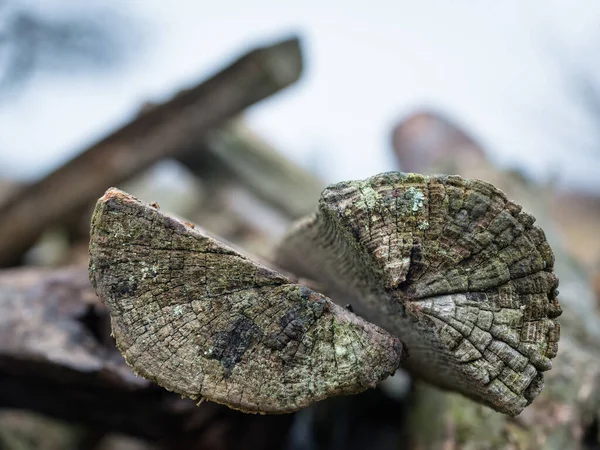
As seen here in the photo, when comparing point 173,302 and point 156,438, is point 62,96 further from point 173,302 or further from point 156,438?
point 173,302

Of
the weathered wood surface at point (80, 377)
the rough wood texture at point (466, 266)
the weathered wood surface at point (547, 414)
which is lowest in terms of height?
the weathered wood surface at point (80, 377)

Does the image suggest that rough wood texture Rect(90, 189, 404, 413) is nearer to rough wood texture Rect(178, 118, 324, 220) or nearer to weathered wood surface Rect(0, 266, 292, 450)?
weathered wood surface Rect(0, 266, 292, 450)

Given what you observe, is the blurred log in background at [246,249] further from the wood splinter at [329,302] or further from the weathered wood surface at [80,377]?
the wood splinter at [329,302]

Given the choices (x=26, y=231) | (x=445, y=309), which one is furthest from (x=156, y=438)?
(x=26, y=231)

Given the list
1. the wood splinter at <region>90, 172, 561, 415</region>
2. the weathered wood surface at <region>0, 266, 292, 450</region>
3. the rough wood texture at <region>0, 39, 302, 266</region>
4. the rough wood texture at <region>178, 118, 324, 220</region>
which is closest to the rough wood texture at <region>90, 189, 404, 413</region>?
the wood splinter at <region>90, 172, 561, 415</region>

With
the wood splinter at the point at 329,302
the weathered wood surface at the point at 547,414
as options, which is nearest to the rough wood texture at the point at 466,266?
the wood splinter at the point at 329,302
